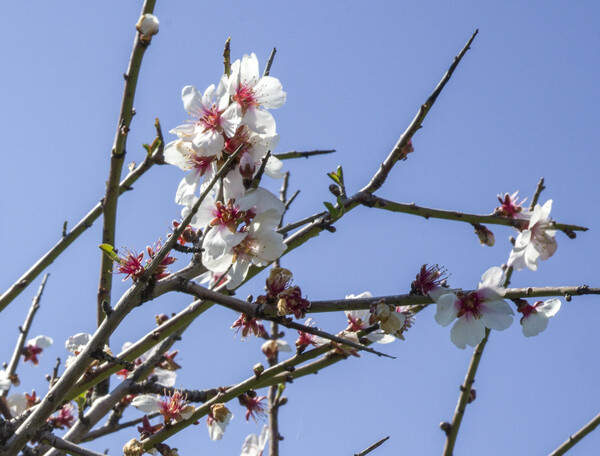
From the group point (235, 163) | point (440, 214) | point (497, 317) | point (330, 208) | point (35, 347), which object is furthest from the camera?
point (35, 347)

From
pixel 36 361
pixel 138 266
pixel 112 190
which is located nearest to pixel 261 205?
pixel 138 266

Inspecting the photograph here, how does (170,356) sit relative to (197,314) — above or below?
above

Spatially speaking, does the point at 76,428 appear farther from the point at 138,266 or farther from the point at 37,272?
the point at 138,266

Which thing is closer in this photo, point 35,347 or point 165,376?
point 165,376

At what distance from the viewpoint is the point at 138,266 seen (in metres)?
2.16

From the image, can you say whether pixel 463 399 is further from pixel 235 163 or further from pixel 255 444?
pixel 235 163

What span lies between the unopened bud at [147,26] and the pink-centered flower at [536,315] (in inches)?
62.8

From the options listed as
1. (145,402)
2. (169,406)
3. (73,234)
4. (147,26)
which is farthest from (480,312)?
(73,234)

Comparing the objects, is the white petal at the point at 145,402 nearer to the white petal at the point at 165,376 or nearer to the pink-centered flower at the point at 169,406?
the pink-centered flower at the point at 169,406

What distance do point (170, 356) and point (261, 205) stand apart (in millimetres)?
1593

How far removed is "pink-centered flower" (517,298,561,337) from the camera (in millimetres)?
2418

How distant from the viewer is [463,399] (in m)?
3.24

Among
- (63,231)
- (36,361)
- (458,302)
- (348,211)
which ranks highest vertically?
(36,361)

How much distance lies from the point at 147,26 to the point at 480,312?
151 cm
